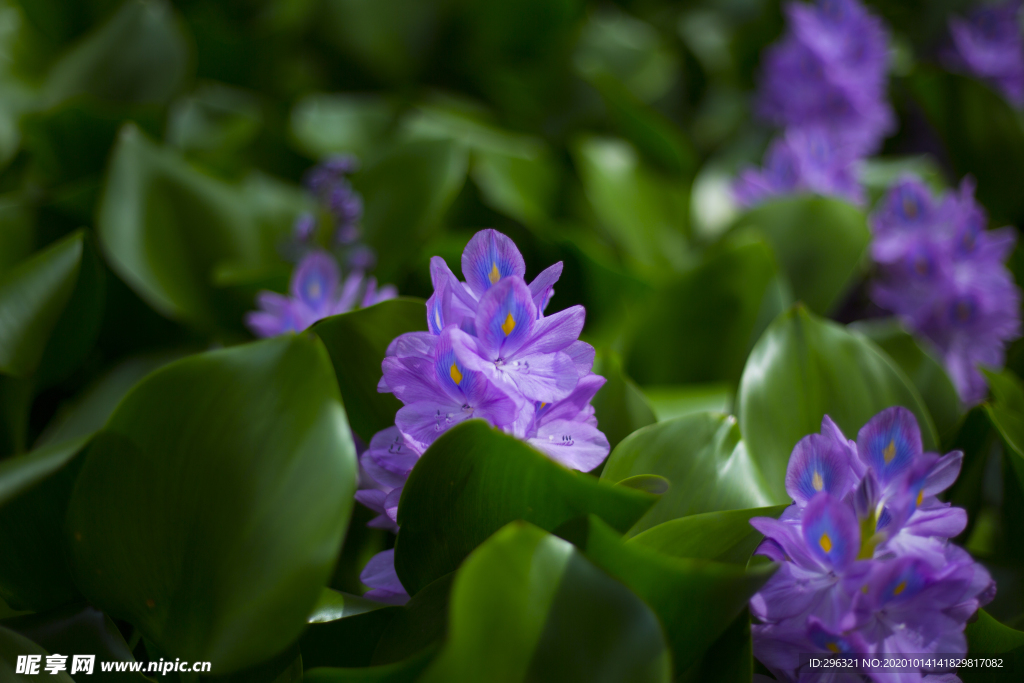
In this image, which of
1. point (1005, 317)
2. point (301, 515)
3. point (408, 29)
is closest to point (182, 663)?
point (301, 515)

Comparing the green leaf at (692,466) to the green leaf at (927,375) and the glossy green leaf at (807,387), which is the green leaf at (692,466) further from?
→ the green leaf at (927,375)

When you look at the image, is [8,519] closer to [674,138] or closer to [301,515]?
[301,515]

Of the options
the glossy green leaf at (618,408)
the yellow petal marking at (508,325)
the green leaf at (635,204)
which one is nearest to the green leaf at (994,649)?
the glossy green leaf at (618,408)

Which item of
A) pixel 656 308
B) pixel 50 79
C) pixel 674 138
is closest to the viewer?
pixel 656 308

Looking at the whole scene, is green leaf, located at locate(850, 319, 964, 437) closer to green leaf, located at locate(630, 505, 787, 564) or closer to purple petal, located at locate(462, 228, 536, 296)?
green leaf, located at locate(630, 505, 787, 564)

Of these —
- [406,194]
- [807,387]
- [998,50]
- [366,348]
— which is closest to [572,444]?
[366,348]

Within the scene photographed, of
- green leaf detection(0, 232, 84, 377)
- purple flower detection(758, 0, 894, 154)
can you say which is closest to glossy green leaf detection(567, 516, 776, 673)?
green leaf detection(0, 232, 84, 377)
